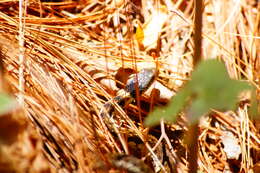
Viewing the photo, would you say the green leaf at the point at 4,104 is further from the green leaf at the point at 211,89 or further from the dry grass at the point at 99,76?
the green leaf at the point at 211,89

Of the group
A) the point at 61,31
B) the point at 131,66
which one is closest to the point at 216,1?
the point at 131,66

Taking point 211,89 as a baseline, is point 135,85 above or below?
below

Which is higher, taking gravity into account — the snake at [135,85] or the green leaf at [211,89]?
the green leaf at [211,89]

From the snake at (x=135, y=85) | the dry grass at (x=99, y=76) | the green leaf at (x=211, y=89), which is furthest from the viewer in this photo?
the snake at (x=135, y=85)

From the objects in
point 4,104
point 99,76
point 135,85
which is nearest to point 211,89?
point 4,104

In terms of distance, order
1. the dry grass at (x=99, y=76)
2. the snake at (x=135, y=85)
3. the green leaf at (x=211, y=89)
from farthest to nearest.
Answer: the snake at (x=135, y=85)
the dry grass at (x=99, y=76)
the green leaf at (x=211, y=89)

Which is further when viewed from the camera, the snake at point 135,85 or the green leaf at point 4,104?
the snake at point 135,85

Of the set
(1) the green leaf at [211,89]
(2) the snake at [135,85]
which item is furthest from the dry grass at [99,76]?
(1) the green leaf at [211,89]

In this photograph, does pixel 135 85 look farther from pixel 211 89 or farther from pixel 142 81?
pixel 211 89

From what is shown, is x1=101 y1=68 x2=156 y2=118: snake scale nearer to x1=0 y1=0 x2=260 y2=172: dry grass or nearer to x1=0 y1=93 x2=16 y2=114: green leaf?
x1=0 y1=0 x2=260 y2=172: dry grass
